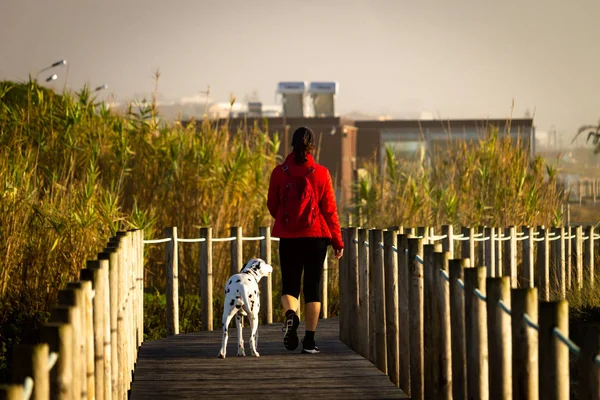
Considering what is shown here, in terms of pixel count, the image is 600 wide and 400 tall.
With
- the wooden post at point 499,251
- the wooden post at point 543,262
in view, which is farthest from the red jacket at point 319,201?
the wooden post at point 543,262

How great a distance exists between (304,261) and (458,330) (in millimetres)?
3389

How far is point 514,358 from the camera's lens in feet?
17.5

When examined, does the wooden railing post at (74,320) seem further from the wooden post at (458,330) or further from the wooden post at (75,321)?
the wooden post at (458,330)

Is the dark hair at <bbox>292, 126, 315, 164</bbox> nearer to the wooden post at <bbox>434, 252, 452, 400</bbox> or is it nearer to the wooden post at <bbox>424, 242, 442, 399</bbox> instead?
the wooden post at <bbox>424, 242, 442, 399</bbox>

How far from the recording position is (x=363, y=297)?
388 inches

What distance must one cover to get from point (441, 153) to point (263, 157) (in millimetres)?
4691

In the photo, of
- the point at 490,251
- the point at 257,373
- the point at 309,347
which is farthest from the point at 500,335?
the point at 490,251

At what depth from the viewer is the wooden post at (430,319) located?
7.04 metres

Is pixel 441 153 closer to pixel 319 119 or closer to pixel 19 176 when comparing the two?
pixel 19 176

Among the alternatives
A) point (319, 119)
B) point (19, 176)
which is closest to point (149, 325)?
point (19, 176)

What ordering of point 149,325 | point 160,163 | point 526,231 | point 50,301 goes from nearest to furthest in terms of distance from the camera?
point 50,301, point 149,325, point 526,231, point 160,163

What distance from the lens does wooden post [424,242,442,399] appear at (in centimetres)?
704

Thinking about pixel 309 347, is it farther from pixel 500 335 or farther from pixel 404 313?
pixel 500 335

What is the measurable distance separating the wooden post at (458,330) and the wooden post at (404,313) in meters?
1.33
